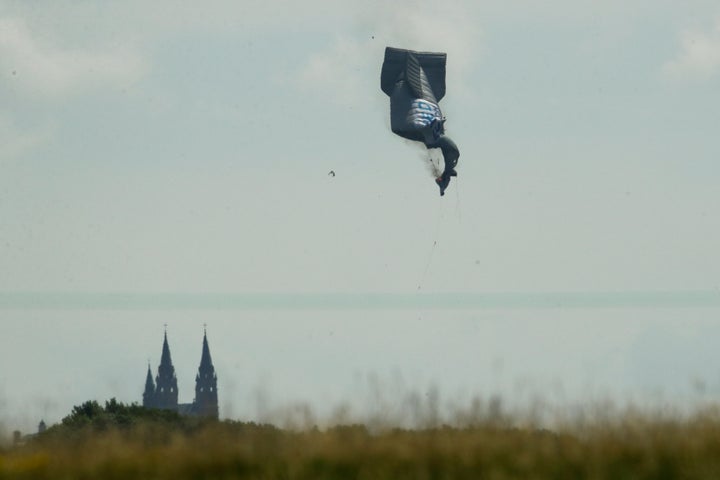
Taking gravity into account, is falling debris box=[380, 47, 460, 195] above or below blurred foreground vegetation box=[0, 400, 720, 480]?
above

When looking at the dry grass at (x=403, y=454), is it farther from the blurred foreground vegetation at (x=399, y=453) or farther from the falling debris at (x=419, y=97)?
the falling debris at (x=419, y=97)

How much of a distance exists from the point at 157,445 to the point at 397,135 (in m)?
50.0

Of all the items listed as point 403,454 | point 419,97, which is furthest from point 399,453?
point 419,97

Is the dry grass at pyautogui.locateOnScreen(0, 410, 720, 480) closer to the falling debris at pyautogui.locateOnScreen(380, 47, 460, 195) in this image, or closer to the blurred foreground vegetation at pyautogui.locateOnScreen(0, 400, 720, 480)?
the blurred foreground vegetation at pyautogui.locateOnScreen(0, 400, 720, 480)

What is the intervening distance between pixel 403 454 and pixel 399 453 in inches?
3.4

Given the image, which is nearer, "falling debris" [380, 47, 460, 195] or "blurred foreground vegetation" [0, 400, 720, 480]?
"blurred foreground vegetation" [0, 400, 720, 480]

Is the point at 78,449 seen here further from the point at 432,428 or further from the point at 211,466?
the point at 432,428

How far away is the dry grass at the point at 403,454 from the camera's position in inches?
934

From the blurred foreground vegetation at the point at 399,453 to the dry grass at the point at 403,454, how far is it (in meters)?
0.02

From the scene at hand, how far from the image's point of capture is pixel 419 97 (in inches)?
2980

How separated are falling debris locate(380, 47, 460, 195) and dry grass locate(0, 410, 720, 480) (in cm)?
4888

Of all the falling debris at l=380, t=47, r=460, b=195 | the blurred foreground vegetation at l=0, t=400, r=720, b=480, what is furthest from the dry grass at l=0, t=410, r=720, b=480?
the falling debris at l=380, t=47, r=460, b=195

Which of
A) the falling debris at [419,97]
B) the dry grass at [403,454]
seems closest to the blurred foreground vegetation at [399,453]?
the dry grass at [403,454]

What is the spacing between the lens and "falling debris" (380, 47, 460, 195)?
73.9 metres
